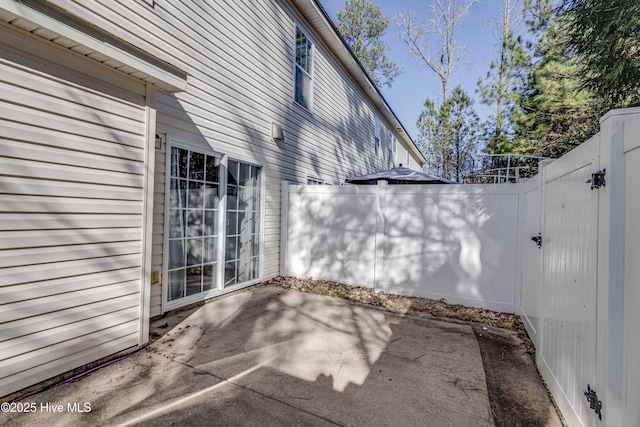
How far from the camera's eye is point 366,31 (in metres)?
16.0

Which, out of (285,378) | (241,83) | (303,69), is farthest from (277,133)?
(285,378)

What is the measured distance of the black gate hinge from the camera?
1590mm

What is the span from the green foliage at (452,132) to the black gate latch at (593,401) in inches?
510

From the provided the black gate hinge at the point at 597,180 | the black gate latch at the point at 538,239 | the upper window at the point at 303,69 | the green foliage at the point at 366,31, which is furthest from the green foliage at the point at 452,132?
the black gate hinge at the point at 597,180

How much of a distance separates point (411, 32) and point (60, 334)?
17853 mm

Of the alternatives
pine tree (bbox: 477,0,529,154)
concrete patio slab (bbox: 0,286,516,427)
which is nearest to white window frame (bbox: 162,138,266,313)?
concrete patio slab (bbox: 0,286,516,427)

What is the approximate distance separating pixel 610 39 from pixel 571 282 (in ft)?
13.8

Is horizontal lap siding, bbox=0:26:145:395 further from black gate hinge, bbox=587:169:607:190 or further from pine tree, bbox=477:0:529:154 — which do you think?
pine tree, bbox=477:0:529:154

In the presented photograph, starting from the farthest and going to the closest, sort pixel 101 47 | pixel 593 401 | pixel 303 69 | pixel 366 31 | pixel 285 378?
pixel 366 31
pixel 303 69
pixel 285 378
pixel 101 47
pixel 593 401

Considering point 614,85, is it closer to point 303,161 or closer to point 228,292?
point 303,161

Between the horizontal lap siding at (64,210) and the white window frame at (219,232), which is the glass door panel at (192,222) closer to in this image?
the white window frame at (219,232)

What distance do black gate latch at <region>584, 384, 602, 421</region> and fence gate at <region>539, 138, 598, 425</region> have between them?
5 cm

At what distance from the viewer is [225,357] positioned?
2.87 meters

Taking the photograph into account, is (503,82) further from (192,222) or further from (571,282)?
(192,222)
